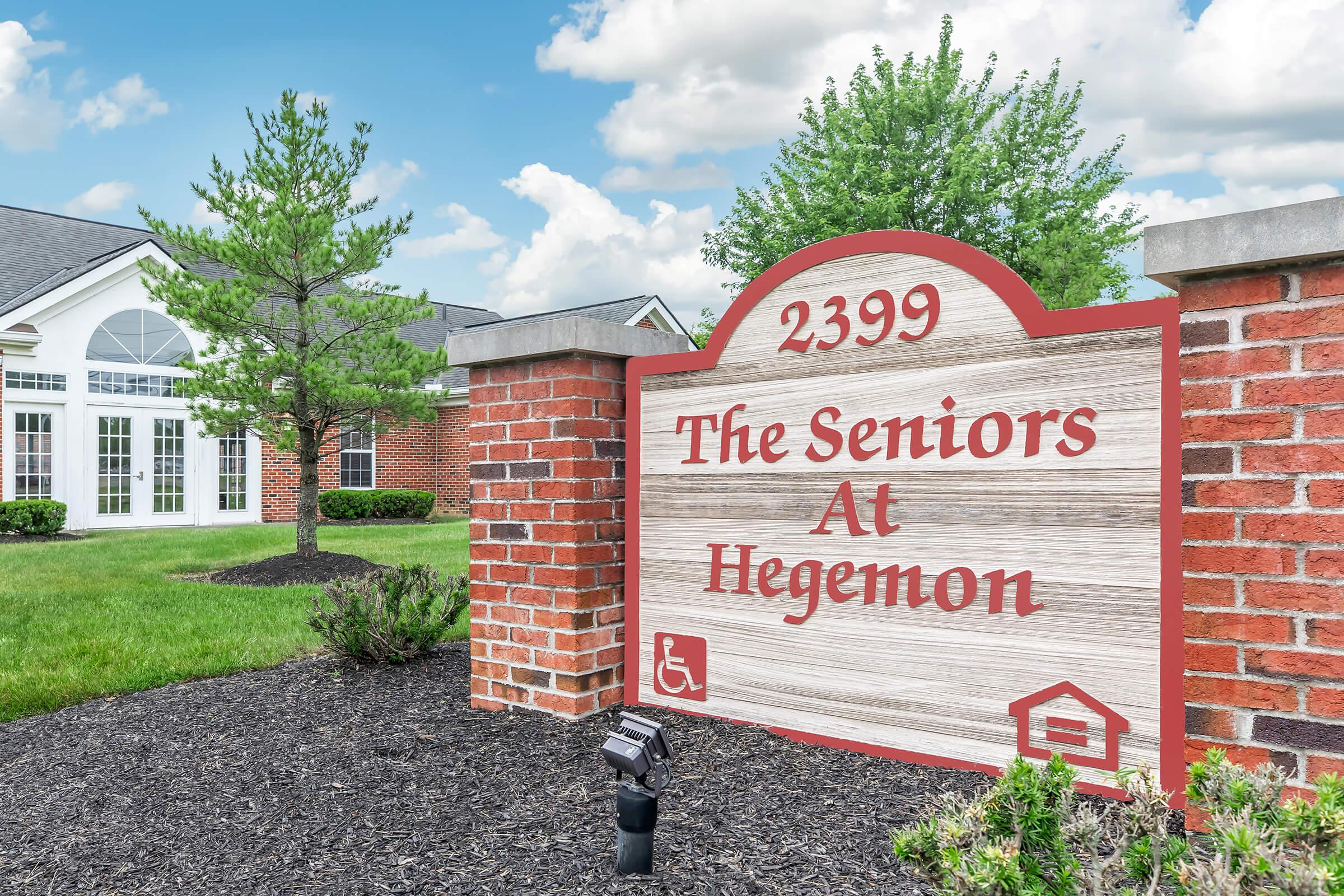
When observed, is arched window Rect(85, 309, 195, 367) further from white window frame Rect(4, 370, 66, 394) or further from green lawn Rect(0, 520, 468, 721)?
green lawn Rect(0, 520, 468, 721)

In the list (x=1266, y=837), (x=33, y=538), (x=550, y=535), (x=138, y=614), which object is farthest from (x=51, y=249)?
(x=1266, y=837)

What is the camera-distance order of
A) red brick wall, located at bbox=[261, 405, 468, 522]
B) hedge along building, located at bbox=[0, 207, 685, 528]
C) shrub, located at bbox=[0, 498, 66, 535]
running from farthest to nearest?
red brick wall, located at bbox=[261, 405, 468, 522], hedge along building, located at bbox=[0, 207, 685, 528], shrub, located at bbox=[0, 498, 66, 535]

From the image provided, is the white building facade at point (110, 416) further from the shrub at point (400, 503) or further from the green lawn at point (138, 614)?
the green lawn at point (138, 614)

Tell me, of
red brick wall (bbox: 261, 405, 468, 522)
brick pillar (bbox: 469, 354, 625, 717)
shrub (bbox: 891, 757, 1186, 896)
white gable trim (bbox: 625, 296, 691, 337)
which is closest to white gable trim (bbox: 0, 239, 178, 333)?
red brick wall (bbox: 261, 405, 468, 522)

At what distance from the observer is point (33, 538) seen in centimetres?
1410

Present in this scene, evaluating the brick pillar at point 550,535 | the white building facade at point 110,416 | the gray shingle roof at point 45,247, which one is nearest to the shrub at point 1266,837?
the brick pillar at point 550,535

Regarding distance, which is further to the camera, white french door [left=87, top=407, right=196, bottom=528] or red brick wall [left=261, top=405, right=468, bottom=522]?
red brick wall [left=261, top=405, right=468, bottom=522]

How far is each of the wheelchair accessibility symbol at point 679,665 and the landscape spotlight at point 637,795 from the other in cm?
111

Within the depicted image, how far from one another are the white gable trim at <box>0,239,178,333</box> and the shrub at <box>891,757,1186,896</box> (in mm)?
16421

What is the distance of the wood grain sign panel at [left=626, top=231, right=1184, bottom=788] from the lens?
101 inches

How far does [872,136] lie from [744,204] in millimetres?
3801

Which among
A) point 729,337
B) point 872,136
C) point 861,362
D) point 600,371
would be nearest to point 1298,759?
point 861,362

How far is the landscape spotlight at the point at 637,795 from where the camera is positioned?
2244 mm

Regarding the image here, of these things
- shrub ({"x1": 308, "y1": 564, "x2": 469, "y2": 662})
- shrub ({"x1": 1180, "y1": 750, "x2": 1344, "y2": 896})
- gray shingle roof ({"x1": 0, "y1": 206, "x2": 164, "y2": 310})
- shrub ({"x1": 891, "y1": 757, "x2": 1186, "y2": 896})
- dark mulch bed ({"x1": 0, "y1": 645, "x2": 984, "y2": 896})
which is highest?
gray shingle roof ({"x1": 0, "y1": 206, "x2": 164, "y2": 310})
